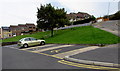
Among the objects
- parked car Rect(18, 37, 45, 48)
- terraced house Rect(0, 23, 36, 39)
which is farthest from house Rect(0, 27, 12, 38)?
parked car Rect(18, 37, 45, 48)

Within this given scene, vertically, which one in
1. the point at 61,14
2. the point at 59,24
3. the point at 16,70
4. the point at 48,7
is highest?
the point at 48,7

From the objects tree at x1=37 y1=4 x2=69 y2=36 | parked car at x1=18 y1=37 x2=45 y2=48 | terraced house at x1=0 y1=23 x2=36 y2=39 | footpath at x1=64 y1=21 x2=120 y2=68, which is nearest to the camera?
footpath at x1=64 y1=21 x2=120 y2=68

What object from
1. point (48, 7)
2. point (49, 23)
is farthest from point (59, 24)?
point (48, 7)

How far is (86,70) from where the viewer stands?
5648mm

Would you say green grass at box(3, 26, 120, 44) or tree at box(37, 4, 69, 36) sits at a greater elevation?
tree at box(37, 4, 69, 36)

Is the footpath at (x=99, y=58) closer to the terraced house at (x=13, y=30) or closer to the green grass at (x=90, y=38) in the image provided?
the green grass at (x=90, y=38)

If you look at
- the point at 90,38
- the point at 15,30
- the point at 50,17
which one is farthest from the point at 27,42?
the point at 15,30

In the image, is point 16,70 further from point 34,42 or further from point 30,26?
→ point 30,26

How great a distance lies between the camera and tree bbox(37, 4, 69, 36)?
2857cm

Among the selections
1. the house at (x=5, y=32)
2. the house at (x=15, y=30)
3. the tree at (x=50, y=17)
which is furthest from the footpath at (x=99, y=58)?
the house at (x=5, y=32)

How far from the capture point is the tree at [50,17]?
2857cm

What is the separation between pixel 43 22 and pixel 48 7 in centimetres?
409

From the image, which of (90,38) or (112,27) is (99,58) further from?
(112,27)

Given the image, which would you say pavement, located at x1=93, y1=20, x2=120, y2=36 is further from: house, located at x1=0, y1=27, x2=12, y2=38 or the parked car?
house, located at x1=0, y1=27, x2=12, y2=38
